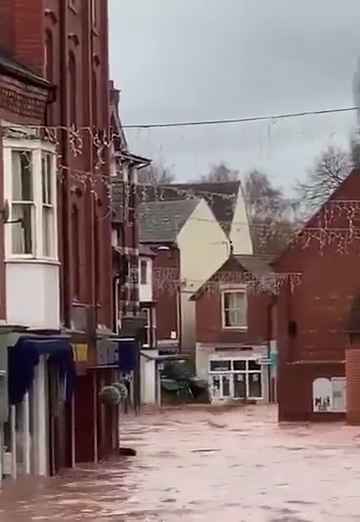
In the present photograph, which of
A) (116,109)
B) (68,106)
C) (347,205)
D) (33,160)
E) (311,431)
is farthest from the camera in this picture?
(116,109)

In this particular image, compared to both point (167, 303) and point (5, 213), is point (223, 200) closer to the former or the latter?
point (167, 303)

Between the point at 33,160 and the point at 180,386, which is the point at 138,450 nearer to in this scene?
the point at 33,160

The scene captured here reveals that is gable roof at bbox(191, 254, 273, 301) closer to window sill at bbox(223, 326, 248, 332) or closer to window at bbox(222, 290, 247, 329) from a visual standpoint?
window at bbox(222, 290, 247, 329)

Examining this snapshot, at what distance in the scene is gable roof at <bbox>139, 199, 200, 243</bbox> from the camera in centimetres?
8256

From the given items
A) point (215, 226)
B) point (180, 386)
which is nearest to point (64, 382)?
point (180, 386)

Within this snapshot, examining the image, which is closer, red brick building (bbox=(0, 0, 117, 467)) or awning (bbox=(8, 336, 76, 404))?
awning (bbox=(8, 336, 76, 404))

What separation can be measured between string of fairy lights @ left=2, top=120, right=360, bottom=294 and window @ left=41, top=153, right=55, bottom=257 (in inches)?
17.5

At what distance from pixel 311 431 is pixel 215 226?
41.8 m

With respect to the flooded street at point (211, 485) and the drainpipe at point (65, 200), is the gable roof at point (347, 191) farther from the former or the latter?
the drainpipe at point (65, 200)

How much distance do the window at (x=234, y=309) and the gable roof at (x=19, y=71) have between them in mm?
51391

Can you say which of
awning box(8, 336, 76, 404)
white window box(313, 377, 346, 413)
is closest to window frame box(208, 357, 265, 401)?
white window box(313, 377, 346, 413)

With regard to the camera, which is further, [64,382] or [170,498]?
[64,382]

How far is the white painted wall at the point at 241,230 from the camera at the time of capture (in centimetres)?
8825

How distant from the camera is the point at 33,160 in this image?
26375 mm
